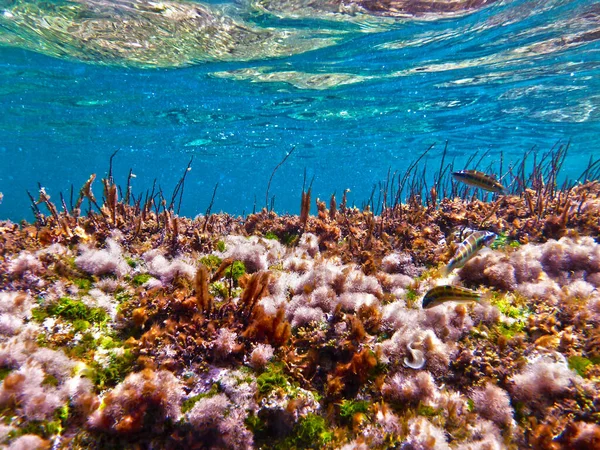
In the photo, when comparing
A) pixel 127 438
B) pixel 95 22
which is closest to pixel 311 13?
pixel 95 22

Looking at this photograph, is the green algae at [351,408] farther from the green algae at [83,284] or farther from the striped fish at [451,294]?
the green algae at [83,284]

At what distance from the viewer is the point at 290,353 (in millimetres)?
3396

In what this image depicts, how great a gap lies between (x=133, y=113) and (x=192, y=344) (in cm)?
2814

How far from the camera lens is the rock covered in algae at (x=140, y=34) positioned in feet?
39.5

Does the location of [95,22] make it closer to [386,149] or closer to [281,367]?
[281,367]

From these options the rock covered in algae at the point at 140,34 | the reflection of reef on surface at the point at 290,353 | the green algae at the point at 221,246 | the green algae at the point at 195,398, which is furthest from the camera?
the rock covered in algae at the point at 140,34

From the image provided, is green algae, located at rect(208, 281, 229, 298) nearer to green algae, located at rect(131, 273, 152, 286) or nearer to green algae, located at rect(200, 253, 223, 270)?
green algae, located at rect(200, 253, 223, 270)

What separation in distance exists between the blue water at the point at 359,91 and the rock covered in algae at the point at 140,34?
655mm

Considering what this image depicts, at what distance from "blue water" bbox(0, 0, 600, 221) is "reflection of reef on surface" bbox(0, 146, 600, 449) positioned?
444 cm

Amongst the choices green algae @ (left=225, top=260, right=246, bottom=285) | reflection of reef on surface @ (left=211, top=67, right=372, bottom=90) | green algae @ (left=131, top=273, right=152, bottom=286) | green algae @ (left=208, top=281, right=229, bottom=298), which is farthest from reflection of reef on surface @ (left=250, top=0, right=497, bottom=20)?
green algae @ (left=208, top=281, right=229, bottom=298)

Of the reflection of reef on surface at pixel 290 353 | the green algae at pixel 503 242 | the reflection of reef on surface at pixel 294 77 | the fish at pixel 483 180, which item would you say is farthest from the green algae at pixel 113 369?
the reflection of reef on surface at pixel 294 77

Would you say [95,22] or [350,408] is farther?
[95,22]

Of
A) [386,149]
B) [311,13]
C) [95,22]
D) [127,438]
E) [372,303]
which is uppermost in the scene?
[386,149]

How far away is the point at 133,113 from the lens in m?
26.1
